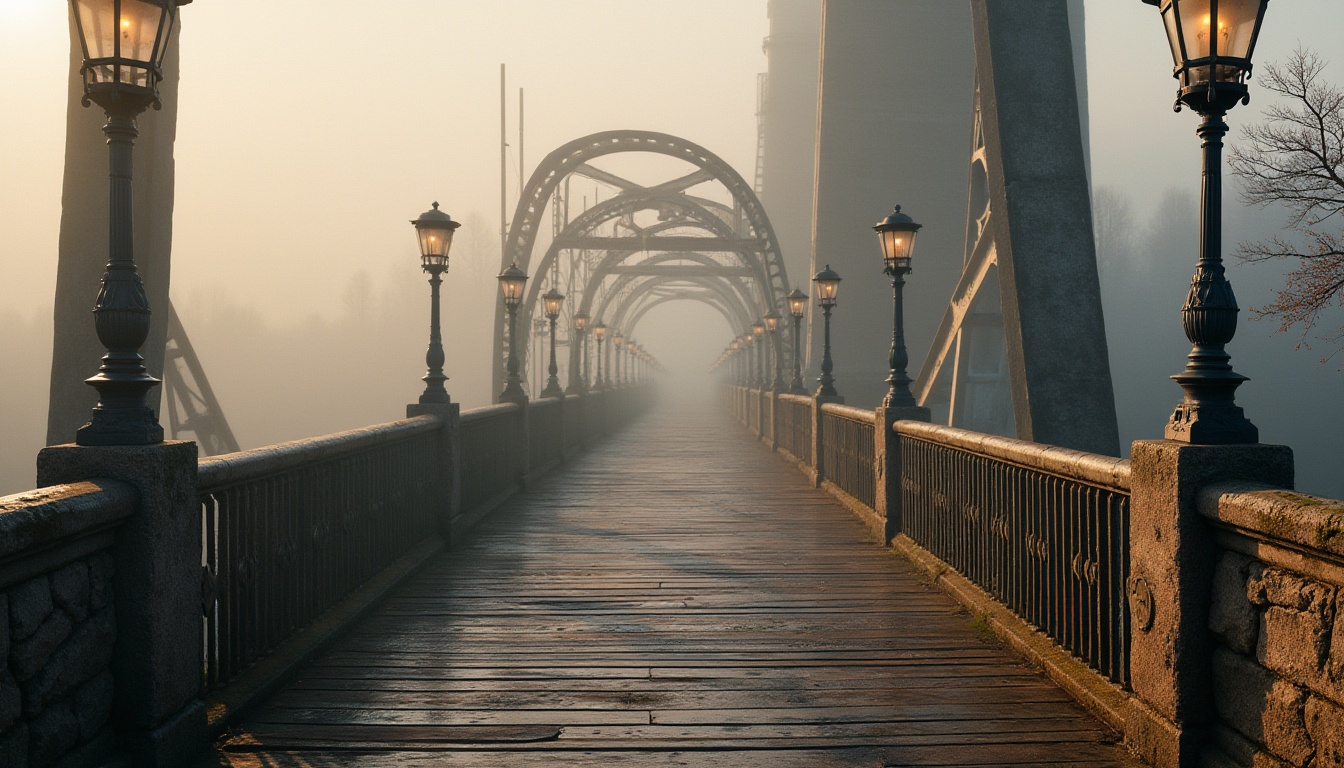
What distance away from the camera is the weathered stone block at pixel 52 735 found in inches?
141

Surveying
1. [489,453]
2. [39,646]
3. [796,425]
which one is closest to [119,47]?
[39,646]

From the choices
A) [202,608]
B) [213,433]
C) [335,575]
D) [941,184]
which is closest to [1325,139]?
[335,575]

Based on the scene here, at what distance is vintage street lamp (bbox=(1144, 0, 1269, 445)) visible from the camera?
4.50 metres

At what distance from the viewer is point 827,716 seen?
5.08 metres

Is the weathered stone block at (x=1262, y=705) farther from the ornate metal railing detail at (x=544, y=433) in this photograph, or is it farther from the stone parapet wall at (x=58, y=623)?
the ornate metal railing detail at (x=544, y=433)

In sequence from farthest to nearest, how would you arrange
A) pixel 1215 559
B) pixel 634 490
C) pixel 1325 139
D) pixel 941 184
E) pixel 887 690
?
pixel 941 184, pixel 1325 139, pixel 634 490, pixel 887 690, pixel 1215 559

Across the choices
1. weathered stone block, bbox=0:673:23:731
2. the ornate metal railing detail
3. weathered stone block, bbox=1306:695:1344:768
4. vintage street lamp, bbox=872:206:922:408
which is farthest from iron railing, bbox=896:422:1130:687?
the ornate metal railing detail

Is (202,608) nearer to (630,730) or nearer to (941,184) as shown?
(630,730)

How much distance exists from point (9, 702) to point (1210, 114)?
5.03m

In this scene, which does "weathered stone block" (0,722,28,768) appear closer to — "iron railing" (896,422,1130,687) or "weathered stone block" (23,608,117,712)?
"weathered stone block" (23,608,117,712)

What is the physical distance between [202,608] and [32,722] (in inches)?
48.4

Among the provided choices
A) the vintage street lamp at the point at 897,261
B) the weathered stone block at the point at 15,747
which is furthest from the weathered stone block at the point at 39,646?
the vintage street lamp at the point at 897,261

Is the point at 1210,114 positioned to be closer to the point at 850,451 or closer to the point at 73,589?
the point at 73,589

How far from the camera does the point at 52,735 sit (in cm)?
370
